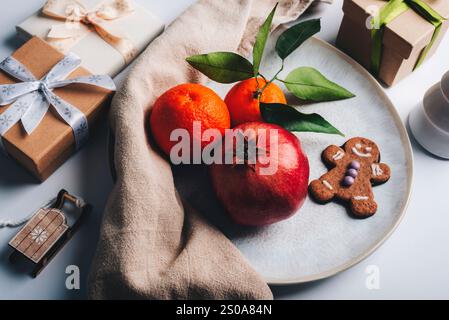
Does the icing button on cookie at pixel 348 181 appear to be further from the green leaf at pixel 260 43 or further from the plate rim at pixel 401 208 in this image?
the green leaf at pixel 260 43

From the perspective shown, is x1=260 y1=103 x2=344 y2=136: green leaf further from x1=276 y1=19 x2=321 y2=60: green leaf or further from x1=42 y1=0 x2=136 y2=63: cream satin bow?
x1=42 y1=0 x2=136 y2=63: cream satin bow

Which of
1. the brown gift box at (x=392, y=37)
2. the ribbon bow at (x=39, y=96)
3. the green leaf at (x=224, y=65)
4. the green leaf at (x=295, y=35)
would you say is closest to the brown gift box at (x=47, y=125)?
the ribbon bow at (x=39, y=96)

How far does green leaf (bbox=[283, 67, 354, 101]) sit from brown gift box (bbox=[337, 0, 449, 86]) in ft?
0.29

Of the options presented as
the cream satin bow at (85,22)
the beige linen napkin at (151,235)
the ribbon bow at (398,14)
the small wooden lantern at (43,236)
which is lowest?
the small wooden lantern at (43,236)

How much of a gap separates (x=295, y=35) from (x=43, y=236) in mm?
419

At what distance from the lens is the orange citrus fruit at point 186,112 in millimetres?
644

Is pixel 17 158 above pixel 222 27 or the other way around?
the other way around

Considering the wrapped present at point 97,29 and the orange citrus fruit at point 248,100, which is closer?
the orange citrus fruit at point 248,100

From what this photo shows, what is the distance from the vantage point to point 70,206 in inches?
27.0

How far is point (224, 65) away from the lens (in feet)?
2.23

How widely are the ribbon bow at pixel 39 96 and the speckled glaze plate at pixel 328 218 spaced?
16 cm

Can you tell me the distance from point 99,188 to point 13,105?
0.16 metres

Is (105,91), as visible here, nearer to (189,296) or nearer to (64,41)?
(64,41)
